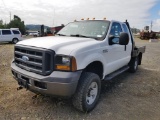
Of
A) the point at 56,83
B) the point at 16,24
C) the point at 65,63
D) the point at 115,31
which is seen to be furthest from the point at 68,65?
the point at 16,24

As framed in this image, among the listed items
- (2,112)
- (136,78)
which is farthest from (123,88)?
(2,112)

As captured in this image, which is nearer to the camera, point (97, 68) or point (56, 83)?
point (56, 83)

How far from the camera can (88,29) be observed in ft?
15.5

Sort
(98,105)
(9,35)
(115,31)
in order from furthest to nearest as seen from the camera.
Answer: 1. (9,35)
2. (115,31)
3. (98,105)

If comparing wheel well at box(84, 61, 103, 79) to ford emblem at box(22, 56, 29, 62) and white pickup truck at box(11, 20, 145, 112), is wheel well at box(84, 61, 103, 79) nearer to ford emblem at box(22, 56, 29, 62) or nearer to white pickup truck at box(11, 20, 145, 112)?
white pickup truck at box(11, 20, 145, 112)

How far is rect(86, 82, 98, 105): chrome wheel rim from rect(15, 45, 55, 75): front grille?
1.01 m

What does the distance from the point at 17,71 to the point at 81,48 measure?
4.51ft

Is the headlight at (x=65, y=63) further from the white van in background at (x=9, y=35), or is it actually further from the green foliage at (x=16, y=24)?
the green foliage at (x=16, y=24)

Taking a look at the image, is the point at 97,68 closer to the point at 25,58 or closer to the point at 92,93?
the point at 92,93

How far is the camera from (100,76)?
4324 millimetres

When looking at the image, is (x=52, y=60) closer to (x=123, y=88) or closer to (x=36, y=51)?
(x=36, y=51)

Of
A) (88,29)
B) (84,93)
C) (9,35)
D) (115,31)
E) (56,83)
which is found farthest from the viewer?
(9,35)

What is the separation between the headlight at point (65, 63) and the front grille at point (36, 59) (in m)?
0.10

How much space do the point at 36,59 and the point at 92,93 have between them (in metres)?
1.39
